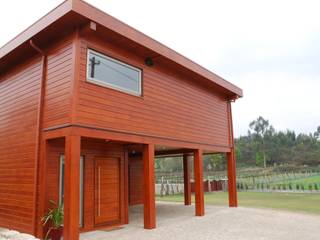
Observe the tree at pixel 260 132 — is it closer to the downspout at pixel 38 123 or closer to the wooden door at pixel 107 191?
the wooden door at pixel 107 191

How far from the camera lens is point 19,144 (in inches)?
304

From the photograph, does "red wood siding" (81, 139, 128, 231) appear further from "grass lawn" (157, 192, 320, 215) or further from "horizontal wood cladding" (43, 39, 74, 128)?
"grass lawn" (157, 192, 320, 215)

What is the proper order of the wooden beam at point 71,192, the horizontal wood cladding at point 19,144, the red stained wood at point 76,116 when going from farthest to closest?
the horizontal wood cladding at point 19,144, the red stained wood at point 76,116, the wooden beam at point 71,192

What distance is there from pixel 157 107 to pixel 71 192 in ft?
A: 11.9

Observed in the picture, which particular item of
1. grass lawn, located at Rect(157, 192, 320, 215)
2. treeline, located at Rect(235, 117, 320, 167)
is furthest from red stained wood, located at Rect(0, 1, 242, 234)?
treeline, located at Rect(235, 117, 320, 167)

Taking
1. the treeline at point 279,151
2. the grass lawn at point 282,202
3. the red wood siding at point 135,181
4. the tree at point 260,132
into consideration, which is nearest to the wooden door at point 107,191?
the red wood siding at point 135,181

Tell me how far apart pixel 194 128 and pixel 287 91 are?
49.6 meters

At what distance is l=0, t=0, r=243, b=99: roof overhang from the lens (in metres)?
6.05

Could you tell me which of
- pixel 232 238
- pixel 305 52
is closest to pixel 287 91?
pixel 305 52

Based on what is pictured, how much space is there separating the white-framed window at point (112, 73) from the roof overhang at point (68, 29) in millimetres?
660

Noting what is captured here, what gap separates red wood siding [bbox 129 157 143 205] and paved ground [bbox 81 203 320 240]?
463cm

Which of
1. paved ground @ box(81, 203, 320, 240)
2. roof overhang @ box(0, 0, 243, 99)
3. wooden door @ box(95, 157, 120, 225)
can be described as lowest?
paved ground @ box(81, 203, 320, 240)

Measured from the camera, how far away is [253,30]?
45.1ft

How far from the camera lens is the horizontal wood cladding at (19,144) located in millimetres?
7066
